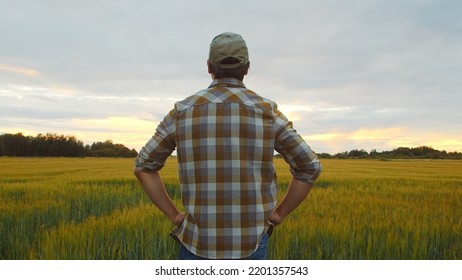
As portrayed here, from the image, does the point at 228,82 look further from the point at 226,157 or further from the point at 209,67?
the point at 226,157

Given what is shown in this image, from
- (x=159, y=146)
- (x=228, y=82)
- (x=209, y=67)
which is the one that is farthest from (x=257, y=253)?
(x=209, y=67)

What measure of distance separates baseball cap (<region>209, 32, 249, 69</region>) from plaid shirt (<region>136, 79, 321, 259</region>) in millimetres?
91

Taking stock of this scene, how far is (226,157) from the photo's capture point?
6.72 feet

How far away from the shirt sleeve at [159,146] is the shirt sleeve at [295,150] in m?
0.51

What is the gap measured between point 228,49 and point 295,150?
0.58 meters

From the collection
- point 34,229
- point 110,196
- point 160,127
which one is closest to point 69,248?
point 34,229

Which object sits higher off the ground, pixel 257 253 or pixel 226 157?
pixel 226 157

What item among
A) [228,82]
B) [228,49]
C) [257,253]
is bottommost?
[257,253]

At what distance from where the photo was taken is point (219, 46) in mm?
2086

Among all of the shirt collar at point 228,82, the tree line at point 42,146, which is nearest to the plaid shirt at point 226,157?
the shirt collar at point 228,82

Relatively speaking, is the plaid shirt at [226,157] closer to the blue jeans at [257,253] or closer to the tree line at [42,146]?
the blue jeans at [257,253]

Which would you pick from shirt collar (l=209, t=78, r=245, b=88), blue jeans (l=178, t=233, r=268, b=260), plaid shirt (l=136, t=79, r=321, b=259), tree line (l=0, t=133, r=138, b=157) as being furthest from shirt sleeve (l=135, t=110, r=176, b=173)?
tree line (l=0, t=133, r=138, b=157)

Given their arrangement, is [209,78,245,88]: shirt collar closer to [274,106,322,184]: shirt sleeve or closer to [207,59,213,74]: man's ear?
[207,59,213,74]: man's ear

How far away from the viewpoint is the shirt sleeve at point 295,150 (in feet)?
6.89
